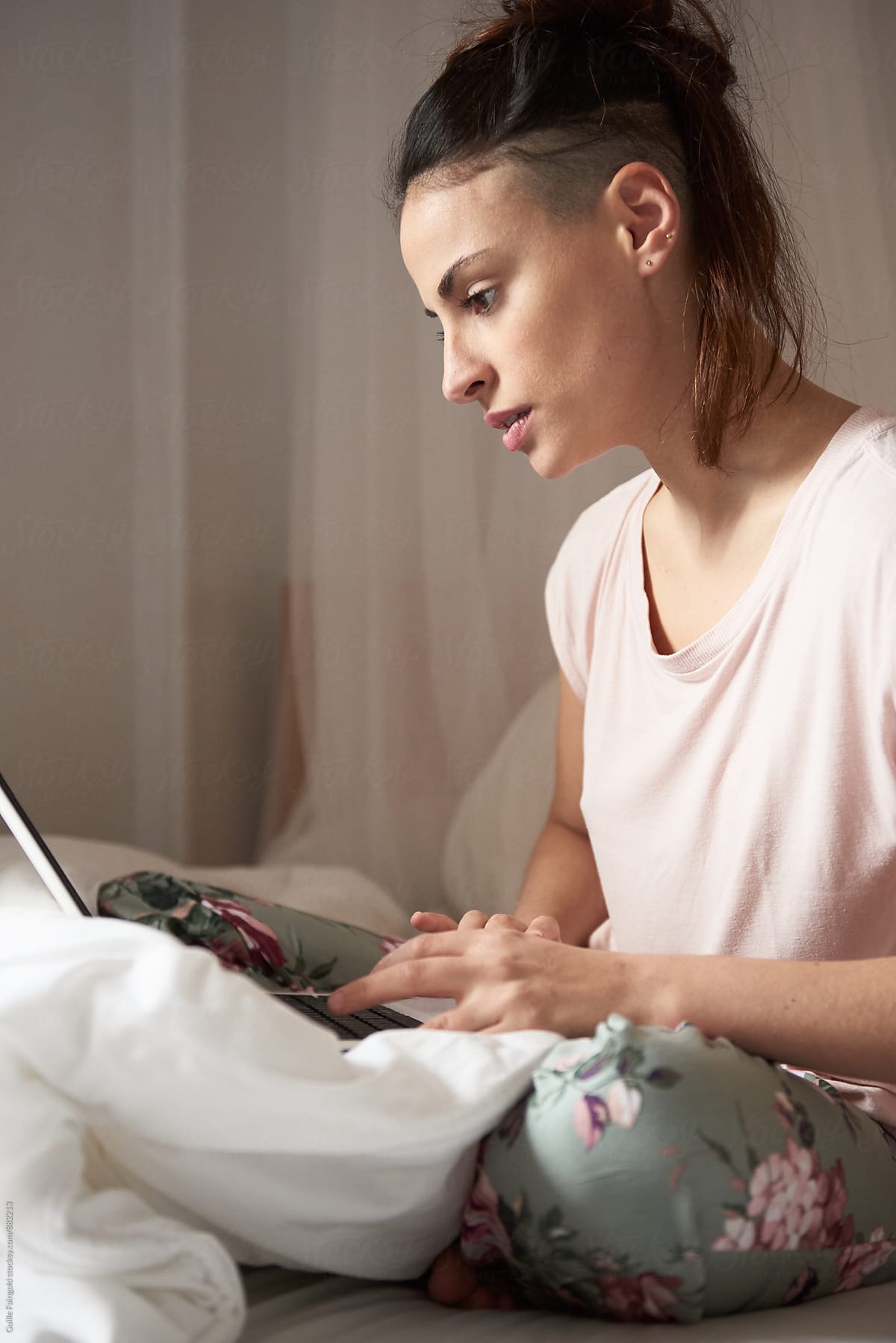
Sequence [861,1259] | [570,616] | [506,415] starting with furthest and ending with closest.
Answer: [570,616] < [506,415] < [861,1259]

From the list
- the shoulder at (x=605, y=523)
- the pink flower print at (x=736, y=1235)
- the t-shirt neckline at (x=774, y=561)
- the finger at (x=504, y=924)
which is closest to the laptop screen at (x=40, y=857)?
the finger at (x=504, y=924)

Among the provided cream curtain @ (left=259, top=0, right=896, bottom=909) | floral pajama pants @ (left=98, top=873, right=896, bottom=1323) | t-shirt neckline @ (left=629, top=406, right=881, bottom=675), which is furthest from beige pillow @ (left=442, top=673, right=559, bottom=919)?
floral pajama pants @ (left=98, top=873, right=896, bottom=1323)

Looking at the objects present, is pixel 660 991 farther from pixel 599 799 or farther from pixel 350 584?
pixel 350 584

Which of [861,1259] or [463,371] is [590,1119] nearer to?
[861,1259]

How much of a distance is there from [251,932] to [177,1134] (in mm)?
375

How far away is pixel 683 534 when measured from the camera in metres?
1.01

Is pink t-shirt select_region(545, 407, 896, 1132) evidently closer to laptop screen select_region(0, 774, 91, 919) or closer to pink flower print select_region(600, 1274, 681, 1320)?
pink flower print select_region(600, 1274, 681, 1320)

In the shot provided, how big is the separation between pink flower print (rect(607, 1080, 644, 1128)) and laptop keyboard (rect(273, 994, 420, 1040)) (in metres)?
0.21

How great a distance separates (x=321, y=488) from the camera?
1.65 m

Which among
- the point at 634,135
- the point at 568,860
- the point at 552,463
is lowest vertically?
the point at 568,860

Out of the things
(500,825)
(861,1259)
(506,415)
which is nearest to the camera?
(861,1259)

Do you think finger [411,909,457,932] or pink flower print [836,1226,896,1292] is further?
finger [411,909,457,932]

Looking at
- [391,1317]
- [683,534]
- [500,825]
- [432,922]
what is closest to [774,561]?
[683,534]

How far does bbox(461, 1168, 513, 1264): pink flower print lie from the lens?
0.55 metres
